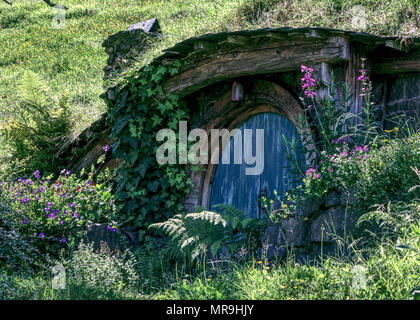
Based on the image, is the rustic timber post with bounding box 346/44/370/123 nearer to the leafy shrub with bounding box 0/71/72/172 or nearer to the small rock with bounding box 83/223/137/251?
the small rock with bounding box 83/223/137/251

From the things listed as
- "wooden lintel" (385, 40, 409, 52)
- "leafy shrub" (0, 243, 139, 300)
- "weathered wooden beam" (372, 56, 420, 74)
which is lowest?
"leafy shrub" (0, 243, 139, 300)

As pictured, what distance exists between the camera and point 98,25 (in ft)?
68.1

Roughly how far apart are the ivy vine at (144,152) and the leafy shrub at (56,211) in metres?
0.36

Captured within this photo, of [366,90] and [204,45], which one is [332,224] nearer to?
[366,90]

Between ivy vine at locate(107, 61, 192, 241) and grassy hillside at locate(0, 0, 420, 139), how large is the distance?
2.48 ft

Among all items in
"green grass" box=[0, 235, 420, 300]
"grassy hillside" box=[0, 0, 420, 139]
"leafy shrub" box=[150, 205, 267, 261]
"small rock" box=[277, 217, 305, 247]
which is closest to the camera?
"green grass" box=[0, 235, 420, 300]

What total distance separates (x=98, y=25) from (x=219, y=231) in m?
16.2

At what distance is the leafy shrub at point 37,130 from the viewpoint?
9469 mm

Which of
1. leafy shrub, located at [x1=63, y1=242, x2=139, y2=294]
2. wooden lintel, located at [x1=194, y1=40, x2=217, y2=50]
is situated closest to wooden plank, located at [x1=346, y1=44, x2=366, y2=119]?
wooden lintel, located at [x1=194, y1=40, x2=217, y2=50]

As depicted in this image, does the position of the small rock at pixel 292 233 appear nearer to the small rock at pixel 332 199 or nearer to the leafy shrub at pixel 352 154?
the leafy shrub at pixel 352 154

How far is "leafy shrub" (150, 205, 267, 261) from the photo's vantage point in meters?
5.82

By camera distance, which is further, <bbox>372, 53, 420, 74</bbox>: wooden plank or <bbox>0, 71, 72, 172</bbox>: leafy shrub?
<bbox>0, 71, 72, 172</bbox>: leafy shrub

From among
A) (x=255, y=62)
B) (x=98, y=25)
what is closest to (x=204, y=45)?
(x=255, y=62)
